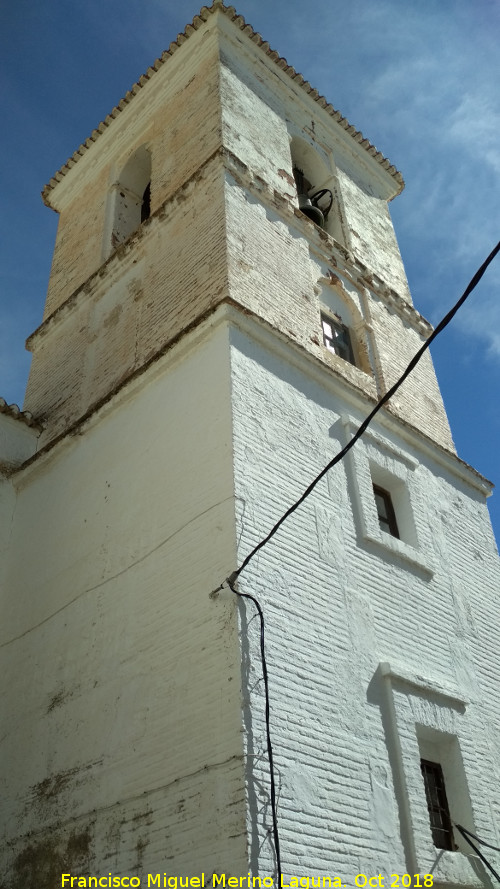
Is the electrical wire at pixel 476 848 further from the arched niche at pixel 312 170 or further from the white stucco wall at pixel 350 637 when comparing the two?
the arched niche at pixel 312 170

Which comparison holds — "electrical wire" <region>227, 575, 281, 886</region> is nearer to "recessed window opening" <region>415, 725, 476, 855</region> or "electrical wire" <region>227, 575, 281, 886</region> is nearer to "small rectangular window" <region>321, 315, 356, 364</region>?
"recessed window opening" <region>415, 725, 476, 855</region>

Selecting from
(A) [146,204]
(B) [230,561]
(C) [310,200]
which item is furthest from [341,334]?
(B) [230,561]

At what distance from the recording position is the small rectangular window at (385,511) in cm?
865

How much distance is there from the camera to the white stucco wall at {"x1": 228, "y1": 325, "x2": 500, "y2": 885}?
5777 millimetres

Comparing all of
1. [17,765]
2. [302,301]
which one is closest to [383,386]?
[302,301]

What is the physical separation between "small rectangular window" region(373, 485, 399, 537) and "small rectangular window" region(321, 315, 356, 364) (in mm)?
1985

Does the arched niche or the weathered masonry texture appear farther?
the arched niche

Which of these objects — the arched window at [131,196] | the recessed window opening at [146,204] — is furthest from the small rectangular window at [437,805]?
the recessed window opening at [146,204]

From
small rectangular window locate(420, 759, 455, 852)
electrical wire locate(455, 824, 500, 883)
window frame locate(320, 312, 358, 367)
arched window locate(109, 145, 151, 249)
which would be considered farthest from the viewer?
arched window locate(109, 145, 151, 249)

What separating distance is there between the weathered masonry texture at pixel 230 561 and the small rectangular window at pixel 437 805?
0.10 meters

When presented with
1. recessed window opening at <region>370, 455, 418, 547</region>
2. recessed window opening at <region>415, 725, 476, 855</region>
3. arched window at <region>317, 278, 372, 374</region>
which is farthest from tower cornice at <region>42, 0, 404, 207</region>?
recessed window opening at <region>415, 725, 476, 855</region>

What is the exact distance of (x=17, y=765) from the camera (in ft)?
24.4

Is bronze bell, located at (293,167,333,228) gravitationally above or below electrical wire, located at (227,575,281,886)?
above

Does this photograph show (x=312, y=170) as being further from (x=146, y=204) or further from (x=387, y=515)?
(x=387, y=515)
